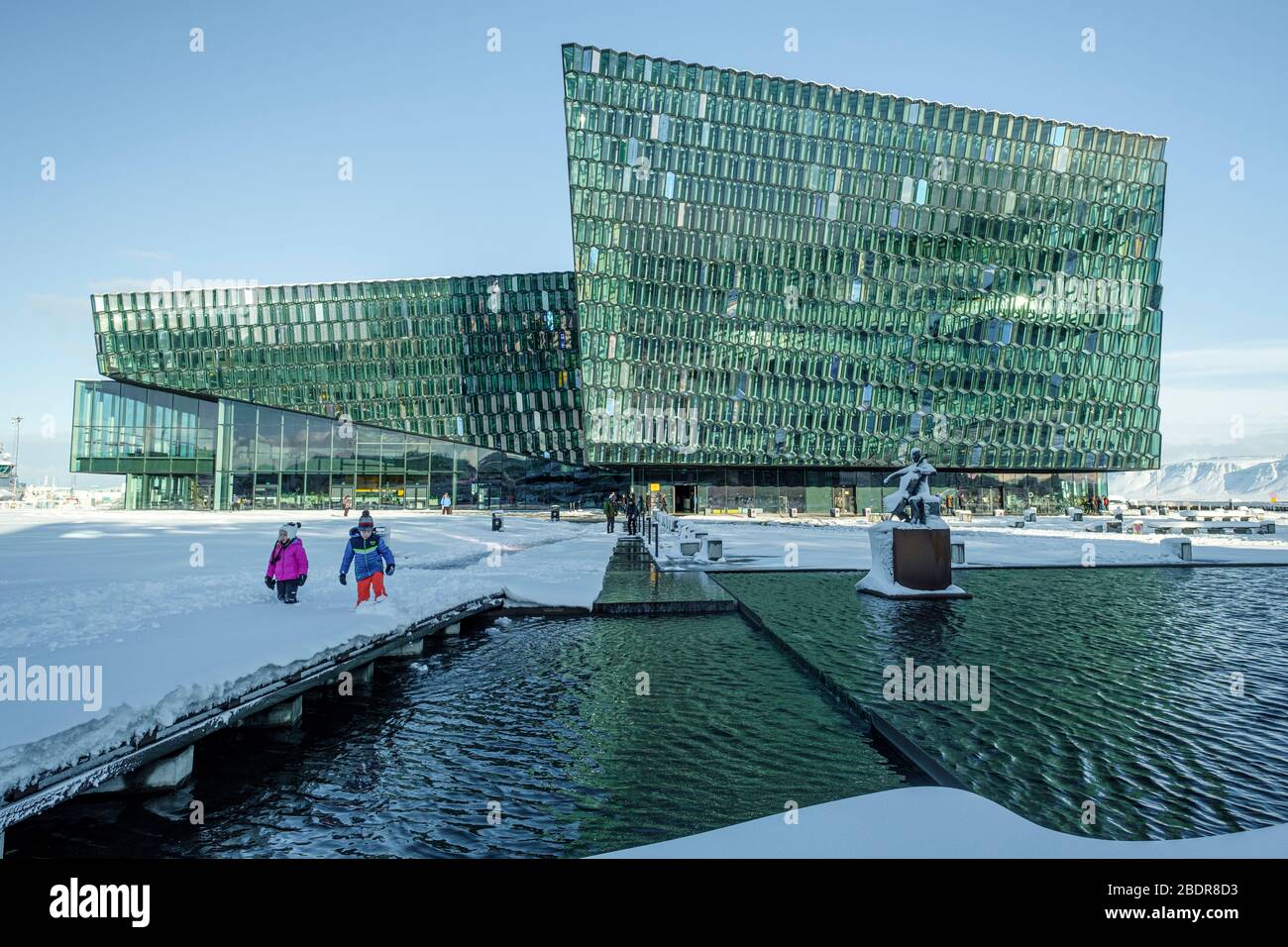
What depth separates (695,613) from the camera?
14.0 meters

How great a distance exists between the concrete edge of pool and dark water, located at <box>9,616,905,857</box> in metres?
0.57

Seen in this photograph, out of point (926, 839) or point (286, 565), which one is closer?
point (926, 839)

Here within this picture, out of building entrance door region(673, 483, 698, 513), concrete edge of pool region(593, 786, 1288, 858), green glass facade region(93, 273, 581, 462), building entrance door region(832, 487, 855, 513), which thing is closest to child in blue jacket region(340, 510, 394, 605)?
concrete edge of pool region(593, 786, 1288, 858)

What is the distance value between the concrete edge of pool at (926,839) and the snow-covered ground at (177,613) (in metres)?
4.30

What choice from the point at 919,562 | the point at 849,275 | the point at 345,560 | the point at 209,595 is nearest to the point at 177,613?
the point at 209,595

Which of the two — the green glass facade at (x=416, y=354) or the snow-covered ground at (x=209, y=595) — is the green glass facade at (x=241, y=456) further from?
the snow-covered ground at (x=209, y=595)

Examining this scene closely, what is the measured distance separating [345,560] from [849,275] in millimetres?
59733

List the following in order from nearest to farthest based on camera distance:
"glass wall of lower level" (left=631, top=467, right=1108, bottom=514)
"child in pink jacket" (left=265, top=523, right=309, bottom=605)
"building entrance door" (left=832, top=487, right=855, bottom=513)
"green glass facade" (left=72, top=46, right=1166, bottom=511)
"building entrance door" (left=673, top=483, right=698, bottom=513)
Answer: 1. "child in pink jacket" (left=265, top=523, right=309, bottom=605)
2. "green glass facade" (left=72, top=46, right=1166, bottom=511)
3. "glass wall of lower level" (left=631, top=467, right=1108, bottom=514)
4. "building entrance door" (left=673, top=483, right=698, bottom=513)
5. "building entrance door" (left=832, top=487, right=855, bottom=513)

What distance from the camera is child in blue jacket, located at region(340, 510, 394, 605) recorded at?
11195 mm

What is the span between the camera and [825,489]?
2699 inches

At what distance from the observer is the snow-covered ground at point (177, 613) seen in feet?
19.0

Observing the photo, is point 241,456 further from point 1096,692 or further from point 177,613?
point 1096,692

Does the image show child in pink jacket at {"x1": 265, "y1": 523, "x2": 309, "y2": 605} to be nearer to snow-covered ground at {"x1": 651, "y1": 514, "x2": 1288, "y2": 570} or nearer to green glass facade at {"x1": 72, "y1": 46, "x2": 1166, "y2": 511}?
snow-covered ground at {"x1": 651, "y1": 514, "x2": 1288, "y2": 570}
